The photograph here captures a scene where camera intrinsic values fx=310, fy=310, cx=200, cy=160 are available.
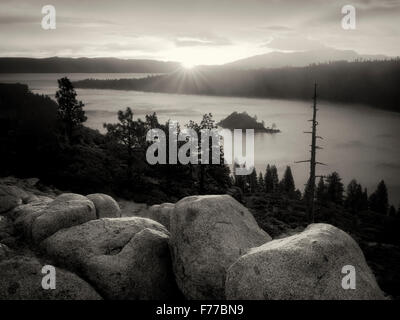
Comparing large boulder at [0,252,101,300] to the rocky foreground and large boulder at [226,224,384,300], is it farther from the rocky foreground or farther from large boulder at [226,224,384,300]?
large boulder at [226,224,384,300]

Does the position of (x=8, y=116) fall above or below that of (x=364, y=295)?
above

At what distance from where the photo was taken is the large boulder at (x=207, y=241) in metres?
10.6

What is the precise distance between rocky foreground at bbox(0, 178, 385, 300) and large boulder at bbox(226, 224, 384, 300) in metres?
0.03

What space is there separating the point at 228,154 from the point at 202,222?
141863mm

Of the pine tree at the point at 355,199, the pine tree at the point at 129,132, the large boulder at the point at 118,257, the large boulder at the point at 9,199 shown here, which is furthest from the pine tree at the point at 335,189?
the large boulder at the point at 118,257

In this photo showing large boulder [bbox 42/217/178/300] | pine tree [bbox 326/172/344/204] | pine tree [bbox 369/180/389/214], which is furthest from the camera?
pine tree [bbox 326/172/344/204]

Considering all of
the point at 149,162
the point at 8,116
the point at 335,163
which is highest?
the point at 8,116

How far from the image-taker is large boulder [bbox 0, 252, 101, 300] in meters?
9.73

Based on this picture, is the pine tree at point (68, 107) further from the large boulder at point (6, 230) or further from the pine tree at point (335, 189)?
the pine tree at point (335, 189)

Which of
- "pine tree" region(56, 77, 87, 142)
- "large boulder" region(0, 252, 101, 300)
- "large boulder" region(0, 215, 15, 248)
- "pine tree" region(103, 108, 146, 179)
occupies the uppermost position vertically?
"pine tree" region(56, 77, 87, 142)

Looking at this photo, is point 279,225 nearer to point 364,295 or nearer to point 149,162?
point 149,162

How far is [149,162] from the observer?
4997cm

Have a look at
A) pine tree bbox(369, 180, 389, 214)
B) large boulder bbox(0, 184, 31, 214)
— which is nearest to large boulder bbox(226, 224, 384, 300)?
large boulder bbox(0, 184, 31, 214)

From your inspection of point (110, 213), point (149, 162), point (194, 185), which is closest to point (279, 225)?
point (194, 185)
